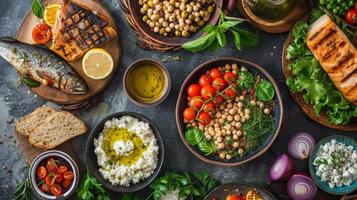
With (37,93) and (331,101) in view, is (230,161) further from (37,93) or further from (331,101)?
(37,93)

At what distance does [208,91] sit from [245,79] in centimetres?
29

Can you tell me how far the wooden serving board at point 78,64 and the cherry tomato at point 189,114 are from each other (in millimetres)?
675

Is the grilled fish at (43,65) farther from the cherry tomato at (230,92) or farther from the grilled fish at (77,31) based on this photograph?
the cherry tomato at (230,92)

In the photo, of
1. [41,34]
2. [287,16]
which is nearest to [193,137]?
[287,16]

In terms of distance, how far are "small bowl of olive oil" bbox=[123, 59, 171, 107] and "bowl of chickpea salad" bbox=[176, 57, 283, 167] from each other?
8.7 inches

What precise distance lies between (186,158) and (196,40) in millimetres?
1007

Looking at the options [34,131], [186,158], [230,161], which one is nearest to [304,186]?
[230,161]

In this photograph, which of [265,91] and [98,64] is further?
[98,64]

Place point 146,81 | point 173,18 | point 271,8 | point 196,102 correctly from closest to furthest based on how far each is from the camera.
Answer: point 271,8, point 196,102, point 173,18, point 146,81

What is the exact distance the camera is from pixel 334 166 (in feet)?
15.1

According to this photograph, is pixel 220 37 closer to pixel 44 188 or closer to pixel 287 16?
pixel 287 16

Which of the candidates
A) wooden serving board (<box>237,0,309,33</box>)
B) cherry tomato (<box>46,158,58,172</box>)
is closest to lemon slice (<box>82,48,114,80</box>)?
Result: cherry tomato (<box>46,158,58,172</box>)

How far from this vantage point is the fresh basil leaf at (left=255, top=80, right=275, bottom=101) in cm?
462

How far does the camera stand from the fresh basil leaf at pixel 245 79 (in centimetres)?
468
